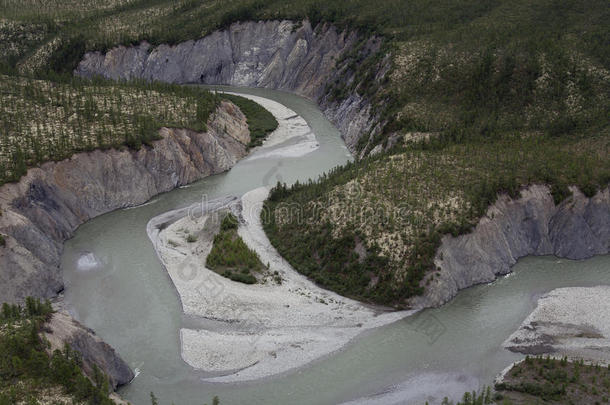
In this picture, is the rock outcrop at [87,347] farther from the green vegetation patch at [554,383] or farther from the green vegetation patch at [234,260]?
the green vegetation patch at [554,383]

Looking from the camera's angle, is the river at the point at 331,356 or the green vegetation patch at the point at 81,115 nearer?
the river at the point at 331,356

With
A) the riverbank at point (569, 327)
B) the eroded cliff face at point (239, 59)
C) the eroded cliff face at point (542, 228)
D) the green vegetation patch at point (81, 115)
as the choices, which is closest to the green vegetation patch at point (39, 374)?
the green vegetation patch at point (81, 115)

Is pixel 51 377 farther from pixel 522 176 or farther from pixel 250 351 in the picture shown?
pixel 522 176

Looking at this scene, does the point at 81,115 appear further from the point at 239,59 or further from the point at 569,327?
the point at 569,327

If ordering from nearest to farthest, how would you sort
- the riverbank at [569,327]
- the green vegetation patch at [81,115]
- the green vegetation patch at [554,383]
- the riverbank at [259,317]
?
the green vegetation patch at [554,383], the riverbank at [259,317], the riverbank at [569,327], the green vegetation patch at [81,115]

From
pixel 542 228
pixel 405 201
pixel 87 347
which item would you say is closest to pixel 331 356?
pixel 87 347

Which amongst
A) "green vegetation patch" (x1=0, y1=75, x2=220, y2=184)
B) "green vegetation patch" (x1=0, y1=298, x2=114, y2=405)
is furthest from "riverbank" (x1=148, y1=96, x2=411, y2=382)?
"green vegetation patch" (x1=0, y1=75, x2=220, y2=184)

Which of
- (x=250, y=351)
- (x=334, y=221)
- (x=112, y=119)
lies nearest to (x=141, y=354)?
(x=250, y=351)
